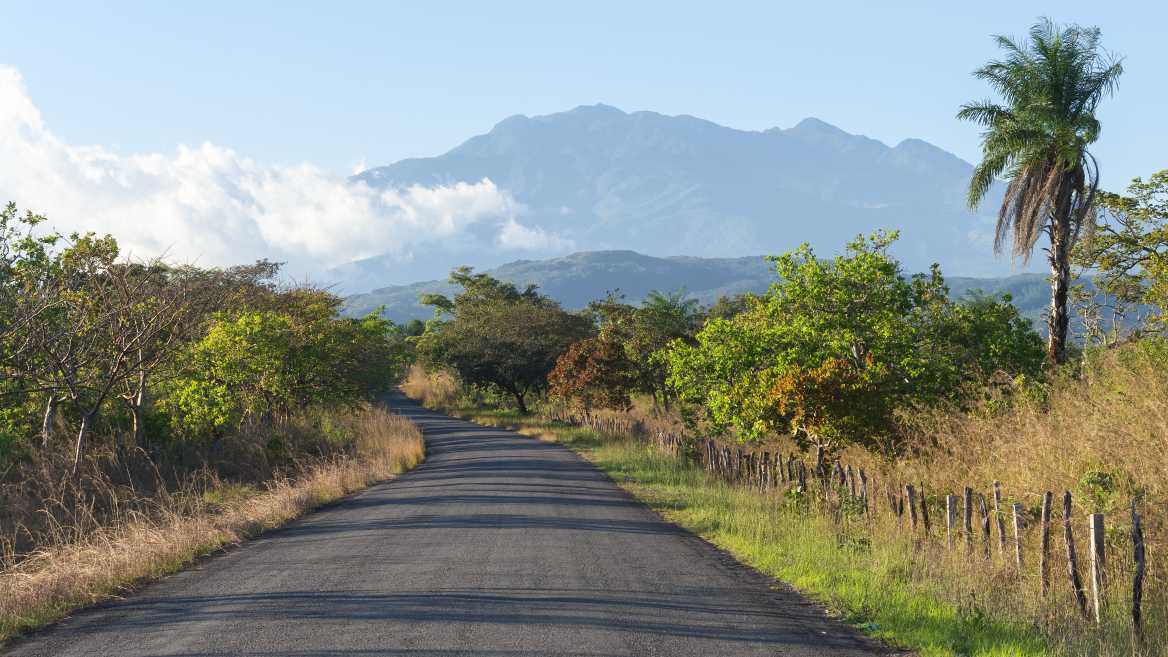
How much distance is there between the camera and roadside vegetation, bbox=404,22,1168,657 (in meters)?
9.36

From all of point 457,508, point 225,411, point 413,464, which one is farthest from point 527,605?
point 413,464

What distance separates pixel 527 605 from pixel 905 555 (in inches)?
207

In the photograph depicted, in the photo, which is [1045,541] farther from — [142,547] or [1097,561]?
[142,547]

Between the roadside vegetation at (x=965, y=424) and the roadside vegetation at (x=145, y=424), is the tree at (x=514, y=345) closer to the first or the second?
the roadside vegetation at (x=965, y=424)

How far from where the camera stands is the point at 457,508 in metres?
17.1

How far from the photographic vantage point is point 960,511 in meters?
14.3

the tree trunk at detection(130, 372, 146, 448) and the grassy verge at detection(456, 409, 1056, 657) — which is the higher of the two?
the tree trunk at detection(130, 372, 146, 448)

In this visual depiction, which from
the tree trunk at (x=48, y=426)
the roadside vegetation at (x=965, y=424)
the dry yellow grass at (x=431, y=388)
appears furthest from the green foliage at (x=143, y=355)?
the dry yellow grass at (x=431, y=388)

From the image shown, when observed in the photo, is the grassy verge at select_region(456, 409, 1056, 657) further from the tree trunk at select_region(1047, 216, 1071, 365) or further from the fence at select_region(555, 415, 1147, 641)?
the tree trunk at select_region(1047, 216, 1071, 365)

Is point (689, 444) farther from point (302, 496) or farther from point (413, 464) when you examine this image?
point (302, 496)

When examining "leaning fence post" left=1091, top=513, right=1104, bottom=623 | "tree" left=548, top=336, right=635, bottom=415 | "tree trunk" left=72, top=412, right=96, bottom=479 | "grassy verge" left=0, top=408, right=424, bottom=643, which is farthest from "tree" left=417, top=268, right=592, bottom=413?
"leaning fence post" left=1091, top=513, right=1104, bottom=623

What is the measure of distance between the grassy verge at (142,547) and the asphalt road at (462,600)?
1.29 ft

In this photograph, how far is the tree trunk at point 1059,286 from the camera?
965 inches

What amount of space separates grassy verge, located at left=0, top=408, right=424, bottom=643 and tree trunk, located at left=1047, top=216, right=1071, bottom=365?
18.7 metres
